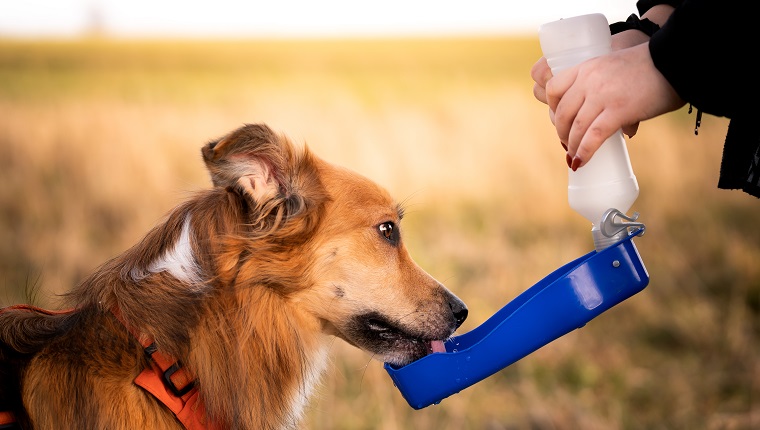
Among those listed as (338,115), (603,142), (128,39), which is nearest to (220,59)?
(128,39)

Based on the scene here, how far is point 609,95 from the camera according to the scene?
6.05ft

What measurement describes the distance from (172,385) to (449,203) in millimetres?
7158

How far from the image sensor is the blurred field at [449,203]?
5141 mm

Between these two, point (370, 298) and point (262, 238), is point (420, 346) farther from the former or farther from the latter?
point (262, 238)

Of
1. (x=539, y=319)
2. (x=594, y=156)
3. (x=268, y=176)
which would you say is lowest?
(x=539, y=319)

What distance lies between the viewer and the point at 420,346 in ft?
9.79

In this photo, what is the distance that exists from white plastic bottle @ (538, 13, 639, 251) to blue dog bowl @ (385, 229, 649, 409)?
10 centimetres

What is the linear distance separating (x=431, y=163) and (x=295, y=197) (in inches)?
286

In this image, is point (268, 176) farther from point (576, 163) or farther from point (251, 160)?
point (576, 163)

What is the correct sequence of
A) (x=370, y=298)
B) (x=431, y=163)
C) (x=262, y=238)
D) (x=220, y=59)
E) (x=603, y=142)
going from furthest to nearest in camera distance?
(x=220, y=59)
(x=431, y=163)
(x=370, y=298)
(x=262, y=238)
(x=603, y=142)

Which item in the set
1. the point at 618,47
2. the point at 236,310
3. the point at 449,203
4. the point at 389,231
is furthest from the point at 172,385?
the point at 449,203

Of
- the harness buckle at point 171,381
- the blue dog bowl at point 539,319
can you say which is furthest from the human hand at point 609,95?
the harness buckle at point 171,381

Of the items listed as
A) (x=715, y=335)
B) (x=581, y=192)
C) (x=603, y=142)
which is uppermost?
(x=603, y=142)

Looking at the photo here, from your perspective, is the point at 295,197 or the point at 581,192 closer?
the point at 581,192
